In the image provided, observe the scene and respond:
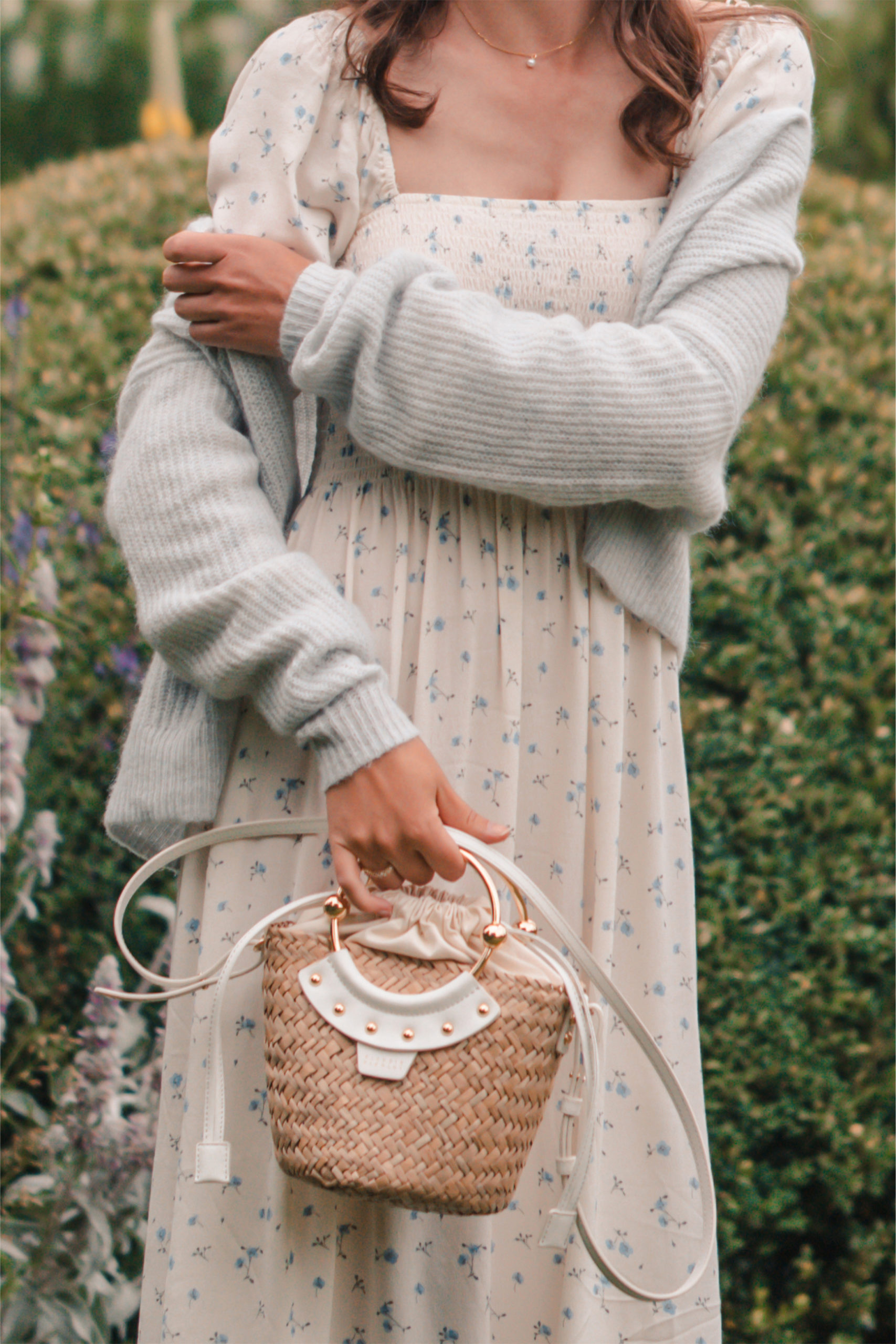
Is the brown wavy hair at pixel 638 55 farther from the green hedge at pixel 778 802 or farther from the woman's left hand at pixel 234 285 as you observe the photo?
the green hedge at pixel 778 802

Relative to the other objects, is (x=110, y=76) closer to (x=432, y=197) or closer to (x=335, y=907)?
(x=432, y=197)

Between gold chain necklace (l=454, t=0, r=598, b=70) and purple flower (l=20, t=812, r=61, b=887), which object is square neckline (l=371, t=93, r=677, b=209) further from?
purple flower (l=20, t=812, r=61, b=887)

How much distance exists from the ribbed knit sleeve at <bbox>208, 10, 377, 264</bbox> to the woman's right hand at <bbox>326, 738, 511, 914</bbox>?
0.58 m

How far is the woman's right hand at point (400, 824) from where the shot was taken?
114 cm

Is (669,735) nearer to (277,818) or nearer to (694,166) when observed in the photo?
(277,818)

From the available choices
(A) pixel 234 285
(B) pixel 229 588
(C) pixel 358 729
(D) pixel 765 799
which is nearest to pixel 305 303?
A: (A) pixel 234 285

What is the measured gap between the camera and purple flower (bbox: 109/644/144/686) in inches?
88.9

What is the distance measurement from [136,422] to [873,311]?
5.82ft

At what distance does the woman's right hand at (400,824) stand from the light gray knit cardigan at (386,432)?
20mm

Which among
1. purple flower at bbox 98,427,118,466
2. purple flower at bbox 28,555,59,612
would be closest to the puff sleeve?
purple flower at bbox 98,427,118,466

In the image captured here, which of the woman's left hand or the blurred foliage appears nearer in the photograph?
the woman's left hand

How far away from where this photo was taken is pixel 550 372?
3.89ft

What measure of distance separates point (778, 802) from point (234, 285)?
145cm

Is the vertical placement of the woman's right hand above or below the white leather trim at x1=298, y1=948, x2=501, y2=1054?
above
